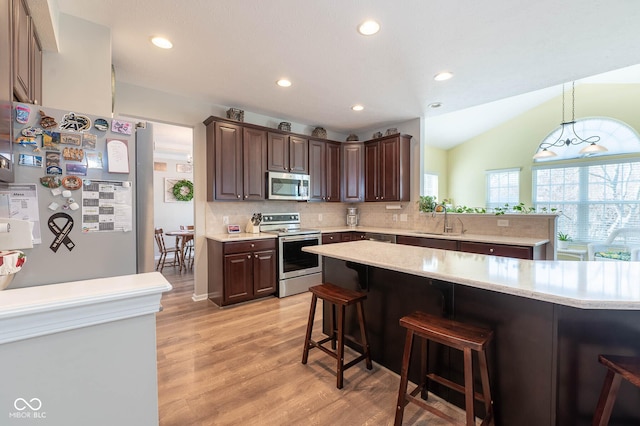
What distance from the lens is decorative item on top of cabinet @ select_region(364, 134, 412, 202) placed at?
447cm

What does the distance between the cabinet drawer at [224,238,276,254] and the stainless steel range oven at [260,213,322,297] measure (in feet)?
0.46

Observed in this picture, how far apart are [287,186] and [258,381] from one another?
2783mm

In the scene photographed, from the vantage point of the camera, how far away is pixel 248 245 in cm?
359

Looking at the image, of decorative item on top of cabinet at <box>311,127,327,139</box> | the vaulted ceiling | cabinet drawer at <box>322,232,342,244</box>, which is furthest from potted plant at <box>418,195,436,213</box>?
decorative item on top of cabinet at <box>311,127,327,139</box>

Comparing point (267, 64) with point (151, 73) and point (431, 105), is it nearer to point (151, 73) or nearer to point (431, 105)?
point (151, 73)

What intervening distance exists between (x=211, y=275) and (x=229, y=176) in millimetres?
1351

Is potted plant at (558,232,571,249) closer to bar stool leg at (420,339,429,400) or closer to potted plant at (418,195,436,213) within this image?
potted plant at (418,195,436,213)

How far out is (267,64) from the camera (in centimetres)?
273

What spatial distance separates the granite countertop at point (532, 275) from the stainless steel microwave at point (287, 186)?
7.12 feet

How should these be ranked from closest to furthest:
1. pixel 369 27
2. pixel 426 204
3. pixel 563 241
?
pixel 369 27
pixel 426 204
pixel 563 241

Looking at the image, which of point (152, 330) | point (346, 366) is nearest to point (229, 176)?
point (346, 366)

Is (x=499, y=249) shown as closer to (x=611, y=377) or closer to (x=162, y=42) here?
(x=611, y=377)

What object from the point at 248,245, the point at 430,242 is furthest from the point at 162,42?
the point at 430,242

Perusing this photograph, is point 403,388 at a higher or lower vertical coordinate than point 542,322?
lower
